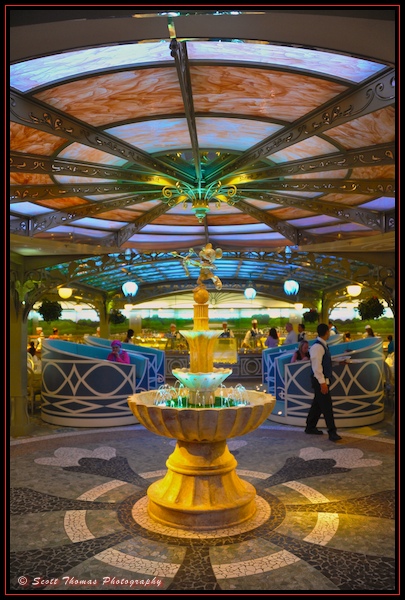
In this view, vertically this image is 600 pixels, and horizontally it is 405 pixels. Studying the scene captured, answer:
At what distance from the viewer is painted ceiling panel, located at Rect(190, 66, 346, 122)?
14.0 ft

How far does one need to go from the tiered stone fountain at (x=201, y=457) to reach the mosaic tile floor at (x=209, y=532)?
150 mm

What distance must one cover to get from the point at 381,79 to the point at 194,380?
3.33 metres

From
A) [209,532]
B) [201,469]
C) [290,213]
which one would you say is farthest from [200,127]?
[209,532]

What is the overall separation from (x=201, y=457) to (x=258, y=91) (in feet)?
11.4

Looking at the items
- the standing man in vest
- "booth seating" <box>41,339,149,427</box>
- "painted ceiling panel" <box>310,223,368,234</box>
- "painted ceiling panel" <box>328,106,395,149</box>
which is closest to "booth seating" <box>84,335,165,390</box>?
"booth seating" <box>41,339,149,427</box>

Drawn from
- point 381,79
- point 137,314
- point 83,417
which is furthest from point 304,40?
point 137,314

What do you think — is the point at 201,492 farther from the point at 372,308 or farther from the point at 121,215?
the point at 372,308

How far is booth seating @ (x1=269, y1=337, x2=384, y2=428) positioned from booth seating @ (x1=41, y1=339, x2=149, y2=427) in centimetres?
293

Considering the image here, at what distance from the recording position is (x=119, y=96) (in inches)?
183

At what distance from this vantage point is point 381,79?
12.9ft

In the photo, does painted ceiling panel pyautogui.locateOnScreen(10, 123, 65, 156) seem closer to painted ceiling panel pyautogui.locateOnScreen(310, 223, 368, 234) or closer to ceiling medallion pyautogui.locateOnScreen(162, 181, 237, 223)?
ceiling medallion pyautogui.locateOnScreen(162, 181, 237, 223)

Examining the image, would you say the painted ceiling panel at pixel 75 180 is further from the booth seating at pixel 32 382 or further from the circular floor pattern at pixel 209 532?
the booth seating at pixel 32 382

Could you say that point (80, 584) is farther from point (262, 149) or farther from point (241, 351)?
point (241, 351)

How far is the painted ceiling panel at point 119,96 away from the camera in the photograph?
4.31 meters
